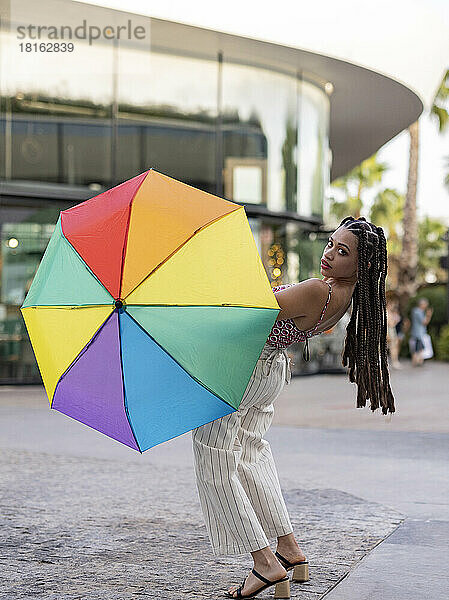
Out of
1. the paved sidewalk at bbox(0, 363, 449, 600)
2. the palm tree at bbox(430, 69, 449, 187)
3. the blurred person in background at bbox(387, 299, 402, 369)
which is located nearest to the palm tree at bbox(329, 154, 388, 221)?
the palm tree at bbox(430, 69, 449, 187)

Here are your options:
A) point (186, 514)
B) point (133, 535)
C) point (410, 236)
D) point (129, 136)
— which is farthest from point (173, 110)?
point (410, 236)

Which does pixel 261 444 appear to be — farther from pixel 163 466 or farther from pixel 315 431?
pixel 315 431

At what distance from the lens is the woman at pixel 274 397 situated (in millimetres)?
4027

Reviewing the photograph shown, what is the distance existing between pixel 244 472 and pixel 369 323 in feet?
3.00

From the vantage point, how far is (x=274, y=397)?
4254 mm

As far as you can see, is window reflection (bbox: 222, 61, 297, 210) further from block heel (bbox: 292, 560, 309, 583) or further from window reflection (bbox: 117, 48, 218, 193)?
block heel (bbox: 292, 560, 309, 583)

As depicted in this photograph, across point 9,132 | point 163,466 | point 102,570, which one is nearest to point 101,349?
A: point 102,570

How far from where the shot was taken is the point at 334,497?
6379 mm

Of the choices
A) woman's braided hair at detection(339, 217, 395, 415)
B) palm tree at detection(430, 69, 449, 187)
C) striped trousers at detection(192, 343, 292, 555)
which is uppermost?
palm tree at detection(430, 69, 449, 187)

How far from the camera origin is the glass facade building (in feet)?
50.7

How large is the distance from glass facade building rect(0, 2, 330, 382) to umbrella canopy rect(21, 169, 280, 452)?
11.9 metres

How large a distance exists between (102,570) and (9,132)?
1196 cm

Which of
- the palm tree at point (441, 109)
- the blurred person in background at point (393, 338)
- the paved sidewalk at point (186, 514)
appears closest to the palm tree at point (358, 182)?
the palm tree at point (441, 109)

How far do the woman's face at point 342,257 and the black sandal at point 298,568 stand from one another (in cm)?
136
